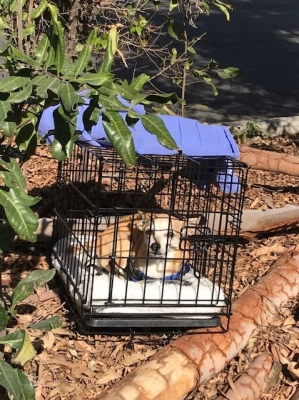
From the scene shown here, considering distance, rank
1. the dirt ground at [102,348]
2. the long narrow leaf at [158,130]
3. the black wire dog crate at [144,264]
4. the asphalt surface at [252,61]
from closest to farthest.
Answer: the long narrow leaf at [158,130] < the dirt ground at [102,348] < the black wire dog crate at [144,264] < the asphalt surface at [252,61]

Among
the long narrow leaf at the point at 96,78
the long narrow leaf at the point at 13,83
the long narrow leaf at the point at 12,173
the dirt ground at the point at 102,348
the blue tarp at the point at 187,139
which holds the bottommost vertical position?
the dirt ground at the point at 102,348

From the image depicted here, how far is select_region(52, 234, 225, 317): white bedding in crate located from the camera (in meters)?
3.57

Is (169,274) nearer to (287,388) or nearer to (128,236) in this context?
(128,236)

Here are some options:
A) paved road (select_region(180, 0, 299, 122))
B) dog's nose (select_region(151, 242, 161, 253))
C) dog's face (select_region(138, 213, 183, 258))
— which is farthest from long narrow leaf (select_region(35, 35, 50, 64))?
paved road (select_region(180, 0, 299, 122))

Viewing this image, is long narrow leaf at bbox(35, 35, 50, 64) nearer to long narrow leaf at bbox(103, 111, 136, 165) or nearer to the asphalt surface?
long narrow leaf at bbox(103, 111, 136, 165)

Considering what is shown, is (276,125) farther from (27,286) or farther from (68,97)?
(68,97)

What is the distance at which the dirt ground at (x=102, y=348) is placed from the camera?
326 cm

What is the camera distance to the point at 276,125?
776 cm

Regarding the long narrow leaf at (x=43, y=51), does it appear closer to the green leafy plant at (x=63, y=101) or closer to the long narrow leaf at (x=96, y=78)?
the green leafy plant at (x=63, y=101)

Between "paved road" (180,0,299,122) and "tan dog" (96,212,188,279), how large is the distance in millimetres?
4976

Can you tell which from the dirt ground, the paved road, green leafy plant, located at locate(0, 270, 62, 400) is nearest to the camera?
green leafy plant, located at locate(0, 270, 62, 400)

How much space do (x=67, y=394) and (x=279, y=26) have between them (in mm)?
17413

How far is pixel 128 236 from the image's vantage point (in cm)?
409

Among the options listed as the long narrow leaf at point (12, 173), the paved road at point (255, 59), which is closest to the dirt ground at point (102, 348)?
the long narrow leaf at point (12, 173)
